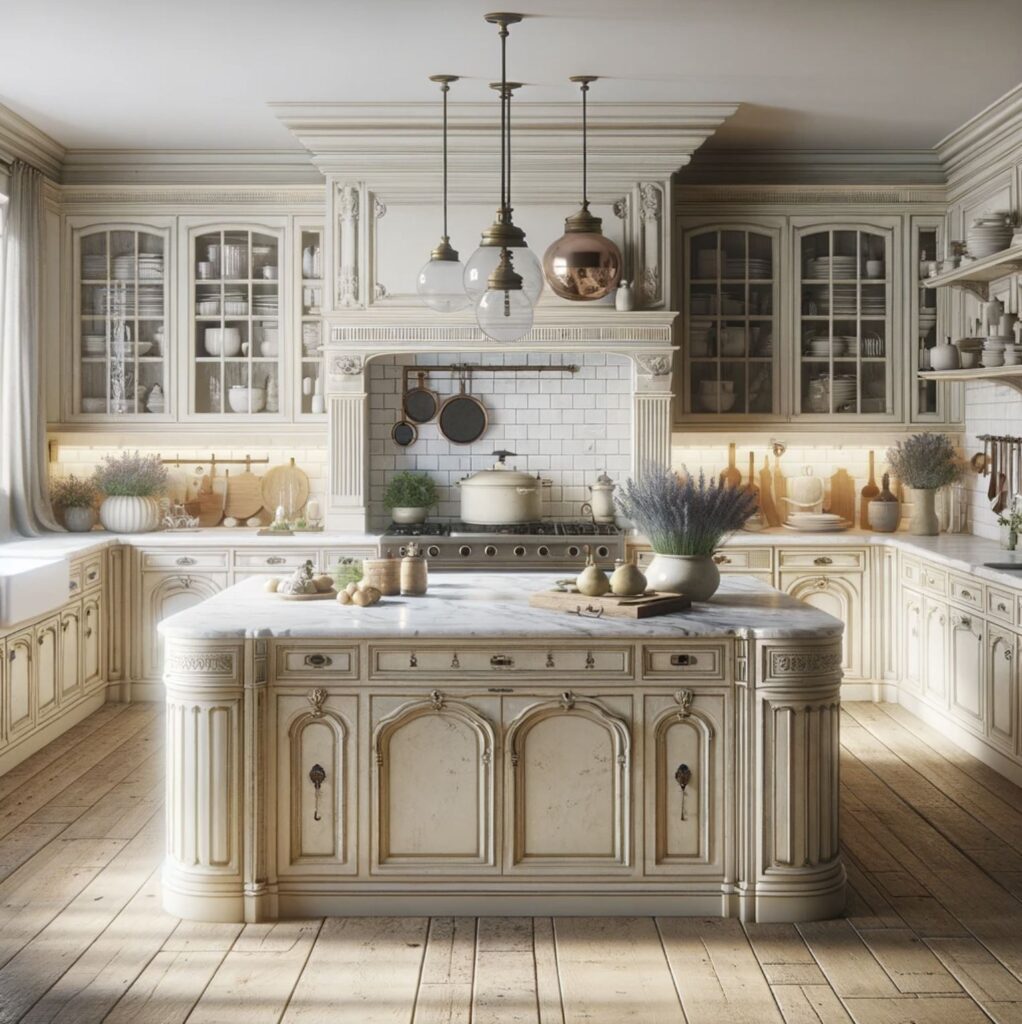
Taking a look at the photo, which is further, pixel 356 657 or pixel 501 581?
pixel 501 581

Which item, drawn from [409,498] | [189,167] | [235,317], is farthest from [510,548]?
[189,167]

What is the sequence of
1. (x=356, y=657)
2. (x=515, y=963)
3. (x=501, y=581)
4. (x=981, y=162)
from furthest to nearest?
1. (x=981, y=162)
2. (x=501, y=581)
3. (x=356, y=657)
4. (x=515, y=963)

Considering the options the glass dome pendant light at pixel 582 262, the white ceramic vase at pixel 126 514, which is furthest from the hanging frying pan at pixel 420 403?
the glass dome pendant light at pixel 582 262

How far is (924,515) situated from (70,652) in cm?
443

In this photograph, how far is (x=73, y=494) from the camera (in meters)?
6.93

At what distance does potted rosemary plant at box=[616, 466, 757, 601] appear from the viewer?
4.06 m

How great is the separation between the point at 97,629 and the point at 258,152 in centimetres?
268

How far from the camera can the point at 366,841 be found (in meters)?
3.78

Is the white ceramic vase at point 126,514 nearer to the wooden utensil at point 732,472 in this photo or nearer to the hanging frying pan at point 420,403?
the hanging frying pan at point 420,403

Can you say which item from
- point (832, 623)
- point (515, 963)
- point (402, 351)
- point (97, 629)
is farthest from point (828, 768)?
point (97, 629)

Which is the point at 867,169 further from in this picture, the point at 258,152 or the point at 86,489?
the point at 86,489

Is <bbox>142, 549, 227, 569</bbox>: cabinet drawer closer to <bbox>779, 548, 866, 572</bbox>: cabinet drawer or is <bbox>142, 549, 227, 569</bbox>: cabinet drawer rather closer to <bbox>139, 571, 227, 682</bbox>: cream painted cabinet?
<bbox>139, 571, 227, 682</bbox>: cream painted cabinet

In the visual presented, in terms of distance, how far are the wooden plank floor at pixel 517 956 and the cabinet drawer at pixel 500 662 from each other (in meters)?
0.72

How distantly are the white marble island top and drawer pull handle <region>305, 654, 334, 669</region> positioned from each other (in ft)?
0.24
